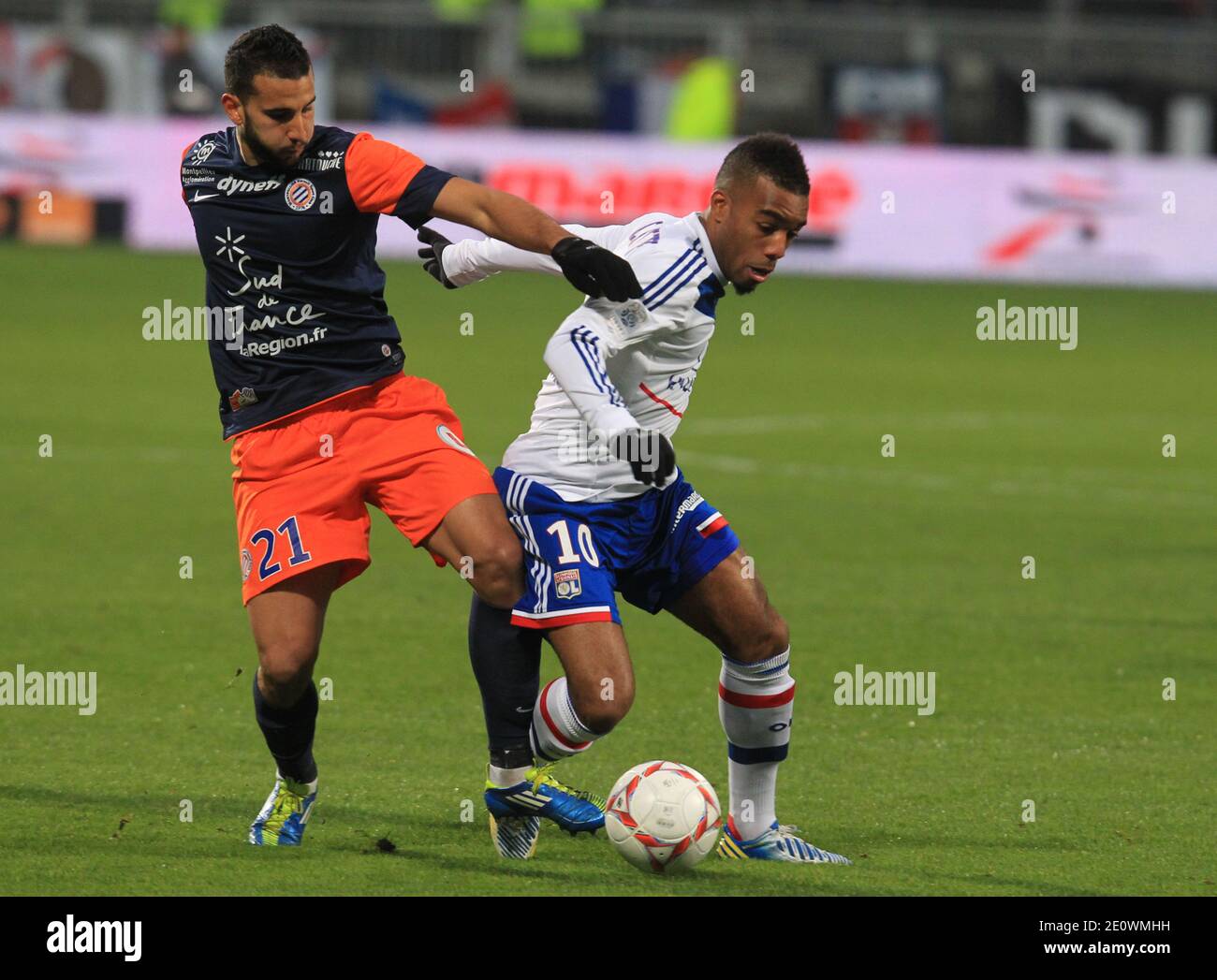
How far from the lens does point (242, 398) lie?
5883 mm

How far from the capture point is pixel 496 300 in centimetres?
2412

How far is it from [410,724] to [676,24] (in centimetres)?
2285

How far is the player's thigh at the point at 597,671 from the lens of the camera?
5461 millimetres

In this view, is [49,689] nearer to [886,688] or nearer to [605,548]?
[605,548]

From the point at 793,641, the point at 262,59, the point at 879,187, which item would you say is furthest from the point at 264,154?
the point at 879,187

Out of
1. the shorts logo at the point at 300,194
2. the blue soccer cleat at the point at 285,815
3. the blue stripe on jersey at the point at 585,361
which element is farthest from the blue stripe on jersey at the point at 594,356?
the blue soccer cleat at the point at 285,815

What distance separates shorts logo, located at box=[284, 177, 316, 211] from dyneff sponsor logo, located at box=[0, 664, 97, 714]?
2.38 m

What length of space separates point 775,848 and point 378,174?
7.00ft

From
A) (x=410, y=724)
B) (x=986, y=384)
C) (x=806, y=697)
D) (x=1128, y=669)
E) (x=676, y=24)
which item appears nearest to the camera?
(x=410, y=724)

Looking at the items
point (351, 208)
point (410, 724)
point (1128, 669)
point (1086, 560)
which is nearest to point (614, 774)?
point (410, 724)

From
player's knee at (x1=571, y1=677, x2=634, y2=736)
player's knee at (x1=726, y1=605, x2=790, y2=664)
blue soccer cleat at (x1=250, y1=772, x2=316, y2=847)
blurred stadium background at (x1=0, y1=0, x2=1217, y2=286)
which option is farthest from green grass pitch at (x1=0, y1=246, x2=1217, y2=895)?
blurred stadium background at (x1=0, y1=0, x2=1217, y2=286)

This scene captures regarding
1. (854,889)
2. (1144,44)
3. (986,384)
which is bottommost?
(854,889)

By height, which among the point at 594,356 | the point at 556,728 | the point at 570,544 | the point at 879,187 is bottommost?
the point at 556,728
